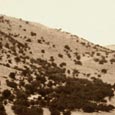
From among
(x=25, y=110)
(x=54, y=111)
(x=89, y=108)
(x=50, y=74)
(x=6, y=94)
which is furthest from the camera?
(x=50, y=74)

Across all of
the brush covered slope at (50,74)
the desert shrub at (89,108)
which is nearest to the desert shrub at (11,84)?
the brush covered slope at (50,74)

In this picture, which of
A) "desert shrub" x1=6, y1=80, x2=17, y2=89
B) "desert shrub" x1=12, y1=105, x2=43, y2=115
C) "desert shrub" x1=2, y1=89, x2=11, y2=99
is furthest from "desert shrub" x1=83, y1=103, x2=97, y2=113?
"desert shrub" x1=6, y1=80, x2=17, y2=89

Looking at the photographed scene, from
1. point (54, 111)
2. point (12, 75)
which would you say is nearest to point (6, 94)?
point (54, 111)

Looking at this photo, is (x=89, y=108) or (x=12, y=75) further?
(x=12, y=75)

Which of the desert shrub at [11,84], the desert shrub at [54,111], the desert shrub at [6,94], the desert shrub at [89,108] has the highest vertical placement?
the desert shrub at [11,84]

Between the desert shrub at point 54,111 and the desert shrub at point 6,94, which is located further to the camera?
the desert shrub at point 6,94

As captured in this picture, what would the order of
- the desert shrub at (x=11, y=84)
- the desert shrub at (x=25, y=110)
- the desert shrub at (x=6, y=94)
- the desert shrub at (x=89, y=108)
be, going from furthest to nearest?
the desert shrub at (x=11, y=84) → the desert shrub at (x=89, y=108) → the desert shrub at (x=6, y=94) → the desert shrub at (x=25, y=110)

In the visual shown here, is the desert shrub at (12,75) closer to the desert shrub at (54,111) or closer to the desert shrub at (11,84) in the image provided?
the desert shrub at (11,84)

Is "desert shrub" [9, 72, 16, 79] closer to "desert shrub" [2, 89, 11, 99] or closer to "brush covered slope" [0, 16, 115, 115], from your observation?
"brush covered slope" [0, 16, 115, 115]

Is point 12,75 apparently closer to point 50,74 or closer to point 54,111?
point 50,74
